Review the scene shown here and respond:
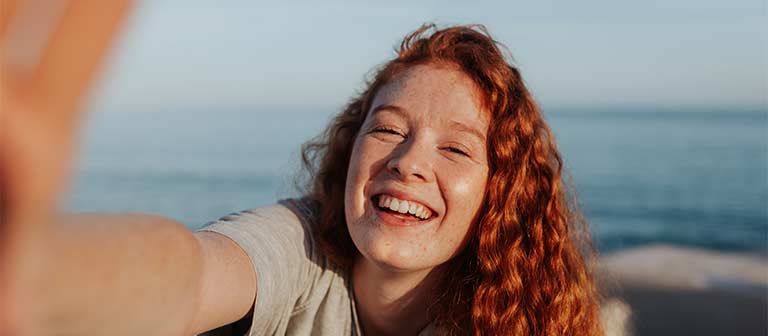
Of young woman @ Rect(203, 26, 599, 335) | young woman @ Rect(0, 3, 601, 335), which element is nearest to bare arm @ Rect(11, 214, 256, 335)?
young woman @ Rect(0, 3, 601, 335)

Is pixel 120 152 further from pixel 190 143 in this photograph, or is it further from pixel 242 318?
pixel 242 318

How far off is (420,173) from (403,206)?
139 millimetres

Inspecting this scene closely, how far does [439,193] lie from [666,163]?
18853 mm

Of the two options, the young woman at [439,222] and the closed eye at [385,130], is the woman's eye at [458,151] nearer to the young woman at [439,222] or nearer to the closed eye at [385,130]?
the young woman at [439,222]

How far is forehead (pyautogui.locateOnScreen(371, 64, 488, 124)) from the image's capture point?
288 centimetres

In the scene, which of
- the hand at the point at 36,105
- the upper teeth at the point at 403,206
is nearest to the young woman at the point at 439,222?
the upper teeth at the point at 403,206

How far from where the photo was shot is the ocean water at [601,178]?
13055mm

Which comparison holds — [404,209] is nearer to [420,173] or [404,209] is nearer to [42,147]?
[420,173]

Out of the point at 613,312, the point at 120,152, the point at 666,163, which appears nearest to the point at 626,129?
the point at 666,163

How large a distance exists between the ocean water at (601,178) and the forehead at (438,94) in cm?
115

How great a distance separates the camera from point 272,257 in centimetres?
259

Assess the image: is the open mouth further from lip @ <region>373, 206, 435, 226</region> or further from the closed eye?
the closed eye

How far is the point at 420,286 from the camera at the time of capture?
3.14 meters

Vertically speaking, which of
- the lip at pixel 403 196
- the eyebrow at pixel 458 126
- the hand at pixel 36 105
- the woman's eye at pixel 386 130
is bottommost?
the lip at pixel 403 196
